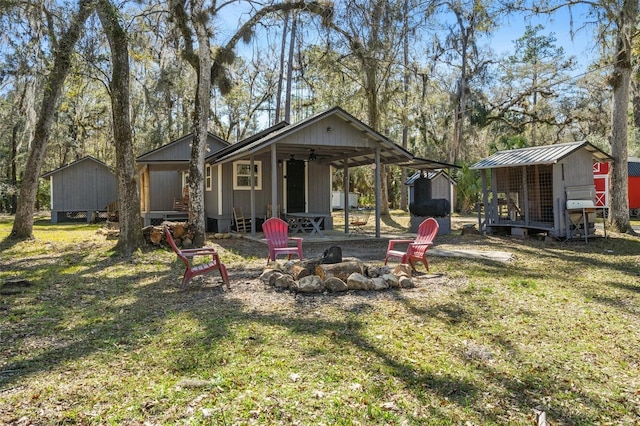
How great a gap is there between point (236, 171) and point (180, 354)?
10903mm

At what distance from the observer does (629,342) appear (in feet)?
12.8

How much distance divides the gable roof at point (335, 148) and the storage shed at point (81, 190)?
10208 millimetres

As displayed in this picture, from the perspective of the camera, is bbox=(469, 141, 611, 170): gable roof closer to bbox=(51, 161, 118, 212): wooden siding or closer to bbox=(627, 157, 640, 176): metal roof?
bbox=(627, 157, 640, 176): metal roof

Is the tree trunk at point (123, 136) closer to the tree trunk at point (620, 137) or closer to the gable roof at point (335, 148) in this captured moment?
the gable roof at point (335, 148)

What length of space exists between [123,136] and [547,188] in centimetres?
1065

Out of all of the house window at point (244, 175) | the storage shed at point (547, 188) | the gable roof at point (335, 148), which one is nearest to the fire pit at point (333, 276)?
the gable roof at point (335, 148)

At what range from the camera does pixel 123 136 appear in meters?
9.52

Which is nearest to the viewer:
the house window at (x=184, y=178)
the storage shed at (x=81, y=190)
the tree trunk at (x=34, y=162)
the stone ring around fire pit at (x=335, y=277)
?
the stone ring around fire pit at (x=335, y=277)

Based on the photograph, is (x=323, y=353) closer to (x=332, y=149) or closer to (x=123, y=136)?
(x=123, y=136)

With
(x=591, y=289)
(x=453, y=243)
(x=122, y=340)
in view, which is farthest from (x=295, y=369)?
(x=453, y=243)

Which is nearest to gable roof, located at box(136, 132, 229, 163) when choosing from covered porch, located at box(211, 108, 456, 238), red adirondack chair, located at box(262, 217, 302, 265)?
covered porch, located at box(211, 108, 456, 238)

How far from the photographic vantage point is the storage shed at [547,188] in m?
11.1

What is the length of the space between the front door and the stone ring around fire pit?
8131 mm

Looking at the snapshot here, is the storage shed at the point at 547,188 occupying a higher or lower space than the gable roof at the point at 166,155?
lower
